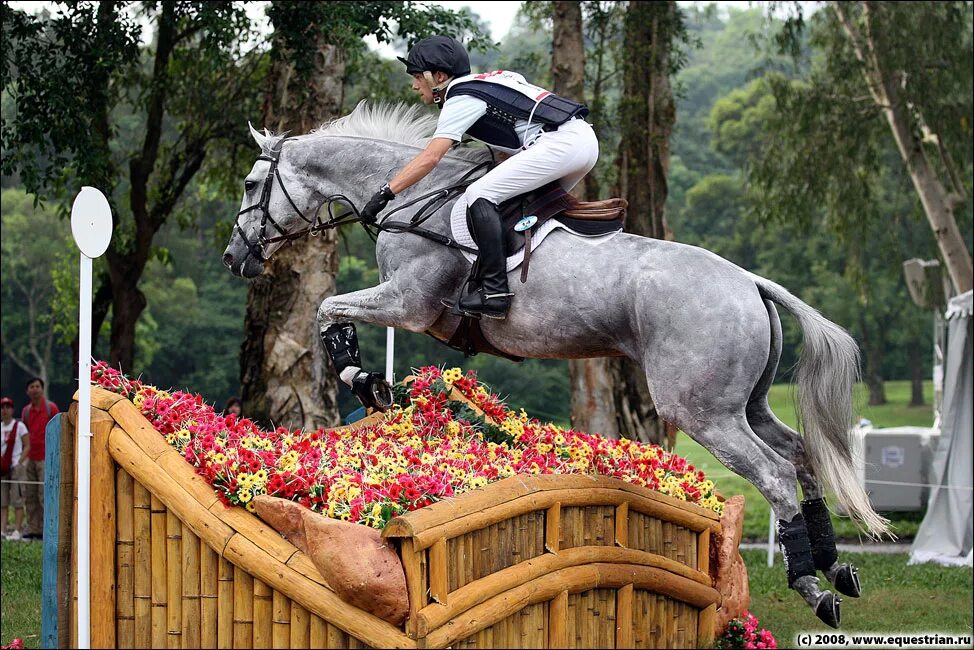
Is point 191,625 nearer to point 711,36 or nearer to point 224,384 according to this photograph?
point 224,384

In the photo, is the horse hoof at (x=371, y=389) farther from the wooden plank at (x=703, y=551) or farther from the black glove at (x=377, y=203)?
the wooden plank at (x=703, y=551)

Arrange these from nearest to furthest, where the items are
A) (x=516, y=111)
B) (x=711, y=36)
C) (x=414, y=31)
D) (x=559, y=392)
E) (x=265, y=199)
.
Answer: (x=516, y=111) < (x=265, y=199) < (x=414, y=31) < (x=559, y=392) < (x=711, y=36)

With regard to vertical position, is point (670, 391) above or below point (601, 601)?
above

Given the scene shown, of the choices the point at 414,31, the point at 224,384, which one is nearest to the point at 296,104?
the point at 414,31

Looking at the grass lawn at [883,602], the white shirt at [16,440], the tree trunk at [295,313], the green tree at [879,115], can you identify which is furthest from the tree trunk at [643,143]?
the white shirt at [16,440]

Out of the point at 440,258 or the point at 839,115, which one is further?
the point at 839,115

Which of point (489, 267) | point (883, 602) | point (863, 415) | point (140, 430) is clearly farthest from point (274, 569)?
point (863, 415)

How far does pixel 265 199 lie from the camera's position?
4699 mm

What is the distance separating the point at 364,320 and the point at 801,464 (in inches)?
74.3

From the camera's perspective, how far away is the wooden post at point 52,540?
12.4 feet

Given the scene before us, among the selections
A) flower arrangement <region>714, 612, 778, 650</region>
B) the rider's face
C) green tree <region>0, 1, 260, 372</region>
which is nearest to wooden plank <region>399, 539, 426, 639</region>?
the rider's face

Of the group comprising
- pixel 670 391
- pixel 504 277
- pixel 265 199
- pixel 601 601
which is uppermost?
pixel 265 199

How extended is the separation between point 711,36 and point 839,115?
53.5m

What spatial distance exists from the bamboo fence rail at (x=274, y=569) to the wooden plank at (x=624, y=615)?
0.92 feet
